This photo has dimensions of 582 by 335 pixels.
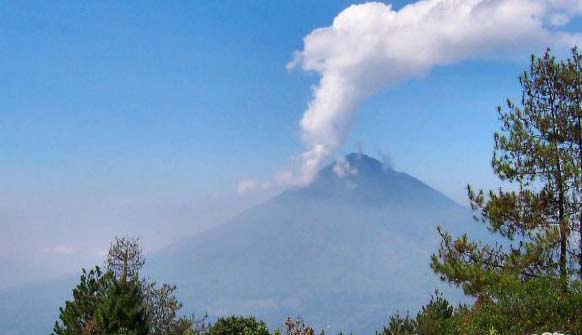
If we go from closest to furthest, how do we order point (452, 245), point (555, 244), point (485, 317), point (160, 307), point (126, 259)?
1. point (485, 317)
2. point (555, 244)
3. point (452, 245)
4. point (126, 259)
5. point (160, 307)

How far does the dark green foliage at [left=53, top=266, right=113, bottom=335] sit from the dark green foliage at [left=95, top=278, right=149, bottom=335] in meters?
1.12

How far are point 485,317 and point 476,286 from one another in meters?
10.0

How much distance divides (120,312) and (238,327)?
519 centimetres

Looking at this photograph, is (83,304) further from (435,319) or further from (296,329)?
(435,319)

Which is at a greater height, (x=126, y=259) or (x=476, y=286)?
(x=126, y=259)

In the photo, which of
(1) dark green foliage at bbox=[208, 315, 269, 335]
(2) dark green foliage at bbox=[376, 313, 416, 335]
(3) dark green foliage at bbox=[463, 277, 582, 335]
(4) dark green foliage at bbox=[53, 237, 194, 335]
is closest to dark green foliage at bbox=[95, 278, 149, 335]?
(4) dark green foliage at bbox=[53, 237, 194, 335]

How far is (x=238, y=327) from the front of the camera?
19.1m

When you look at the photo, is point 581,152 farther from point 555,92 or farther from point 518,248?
point 518,248

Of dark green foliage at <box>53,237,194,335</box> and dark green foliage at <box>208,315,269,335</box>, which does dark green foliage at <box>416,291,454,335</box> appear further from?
dark green foliage at <box>53,237,194,335</box>

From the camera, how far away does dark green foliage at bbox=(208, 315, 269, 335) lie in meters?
19.0

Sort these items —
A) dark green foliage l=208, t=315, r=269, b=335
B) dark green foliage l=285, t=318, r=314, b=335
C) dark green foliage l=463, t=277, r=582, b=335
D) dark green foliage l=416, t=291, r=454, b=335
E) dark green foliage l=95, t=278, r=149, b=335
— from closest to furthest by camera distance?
dark green foliage l=463, t=277, r=582, b=335 → dark green foliage l=285, t=318, r=314, b=335 → dark green foliage l=416, t=291, r=454, b=335 → dark green foliage l=208, t=315, r=269, b=335 → dark green foliage l=95, t=278, r=149, b=335

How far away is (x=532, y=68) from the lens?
2464cm

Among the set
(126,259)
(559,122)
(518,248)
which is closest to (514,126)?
(559,122)

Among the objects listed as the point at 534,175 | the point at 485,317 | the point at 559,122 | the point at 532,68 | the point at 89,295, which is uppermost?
the point at 532,68
